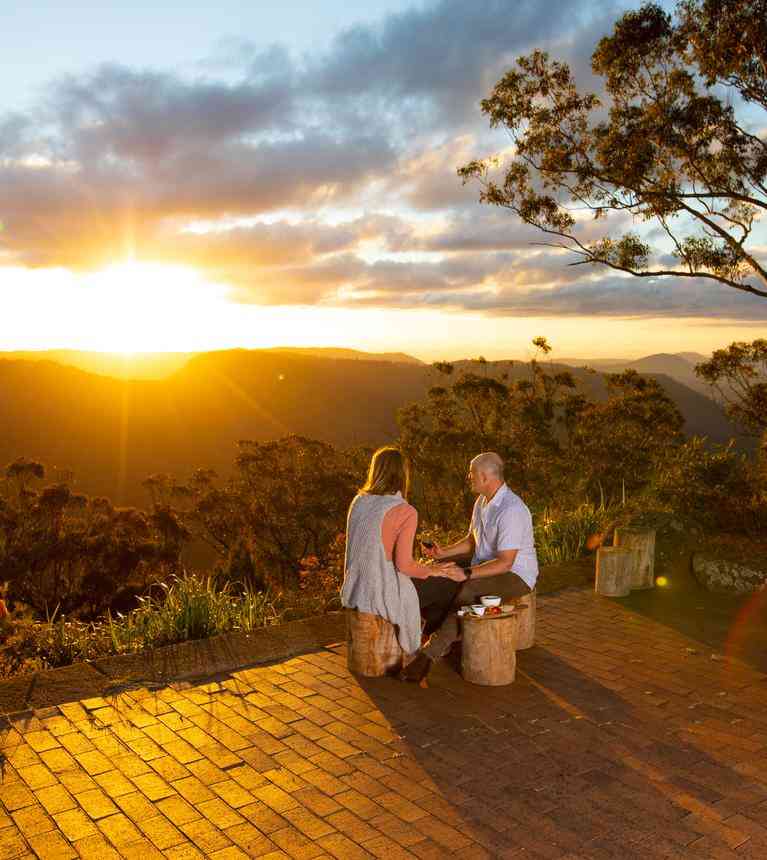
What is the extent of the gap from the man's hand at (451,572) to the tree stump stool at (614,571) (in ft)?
8.08

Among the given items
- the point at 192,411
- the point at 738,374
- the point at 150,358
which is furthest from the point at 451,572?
the point at 150,358

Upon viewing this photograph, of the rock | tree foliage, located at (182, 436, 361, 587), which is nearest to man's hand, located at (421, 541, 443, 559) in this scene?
the rock

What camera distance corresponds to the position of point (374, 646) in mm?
5332

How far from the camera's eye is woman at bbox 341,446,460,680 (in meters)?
5.18

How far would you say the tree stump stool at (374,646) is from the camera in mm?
5332

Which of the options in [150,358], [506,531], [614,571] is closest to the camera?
[506,531]

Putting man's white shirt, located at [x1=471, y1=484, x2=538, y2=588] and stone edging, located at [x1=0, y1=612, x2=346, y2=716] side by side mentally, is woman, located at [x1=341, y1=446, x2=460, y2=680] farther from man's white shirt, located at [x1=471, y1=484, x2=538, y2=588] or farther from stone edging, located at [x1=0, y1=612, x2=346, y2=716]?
stone edging, located at [x1=0, y1=612, x2=346, y2=716]

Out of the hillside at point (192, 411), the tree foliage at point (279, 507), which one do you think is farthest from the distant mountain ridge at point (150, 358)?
the tree foliage at point (279, 507)

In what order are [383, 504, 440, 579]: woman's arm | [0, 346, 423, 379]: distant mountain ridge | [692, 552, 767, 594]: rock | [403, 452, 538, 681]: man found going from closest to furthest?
1. [383, 504, 440, 579]: woman's arm
2. [403, 452, 538, 681]: man
3. [692, 552, 767, 594]: rock
4. [0, 346, 423, 379]: distant mountain ridge

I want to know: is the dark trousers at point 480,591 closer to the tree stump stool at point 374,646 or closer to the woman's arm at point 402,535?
the tree stump stool at point 374,646

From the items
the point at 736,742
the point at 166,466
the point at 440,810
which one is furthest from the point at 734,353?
the point at 166,466

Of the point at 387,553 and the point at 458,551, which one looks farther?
the point at 458,551

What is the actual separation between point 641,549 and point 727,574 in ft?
2.62

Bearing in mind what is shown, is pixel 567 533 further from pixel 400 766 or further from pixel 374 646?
pixel 400 766
